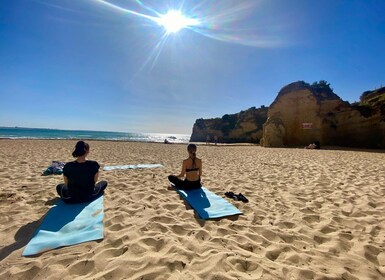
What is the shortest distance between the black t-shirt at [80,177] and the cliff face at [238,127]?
4879cm

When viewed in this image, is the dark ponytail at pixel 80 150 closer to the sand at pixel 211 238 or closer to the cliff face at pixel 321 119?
the sand at pixel 211 238

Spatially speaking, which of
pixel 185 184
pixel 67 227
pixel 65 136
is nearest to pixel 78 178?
pixel 67 227

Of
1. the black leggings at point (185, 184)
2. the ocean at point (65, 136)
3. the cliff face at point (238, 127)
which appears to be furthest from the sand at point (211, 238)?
the cliff face at point (238, 127)

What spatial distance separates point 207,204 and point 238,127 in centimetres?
5367

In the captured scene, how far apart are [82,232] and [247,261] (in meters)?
2.33

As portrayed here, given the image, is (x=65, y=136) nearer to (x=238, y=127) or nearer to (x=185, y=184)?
(x=238, y=127)

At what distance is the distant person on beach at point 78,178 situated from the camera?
3998 mm

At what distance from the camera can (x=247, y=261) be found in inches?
93.0

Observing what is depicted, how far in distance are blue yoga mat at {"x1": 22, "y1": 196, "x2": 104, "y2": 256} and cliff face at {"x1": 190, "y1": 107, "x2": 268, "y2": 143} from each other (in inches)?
1936

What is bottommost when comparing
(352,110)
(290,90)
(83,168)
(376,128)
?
(83,168)

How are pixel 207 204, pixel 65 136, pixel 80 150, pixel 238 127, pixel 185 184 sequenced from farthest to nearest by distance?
pixel 65 136, pixel 238 127, pixel 185 184, pixel 207 204, pixel 80 150

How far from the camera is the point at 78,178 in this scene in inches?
161

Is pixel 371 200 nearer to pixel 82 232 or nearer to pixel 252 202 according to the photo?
pixel 252 202

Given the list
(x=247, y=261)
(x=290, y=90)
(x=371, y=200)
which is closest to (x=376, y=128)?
(x=290, y=90)
